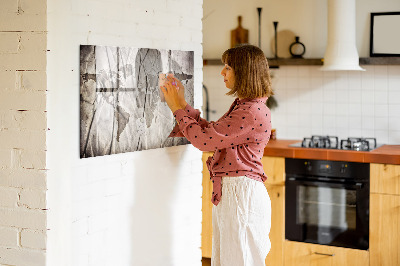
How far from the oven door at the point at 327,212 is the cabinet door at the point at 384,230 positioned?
0.17 feet

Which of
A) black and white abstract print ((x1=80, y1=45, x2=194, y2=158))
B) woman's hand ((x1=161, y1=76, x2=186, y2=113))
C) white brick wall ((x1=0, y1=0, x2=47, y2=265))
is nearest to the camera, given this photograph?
white brick wall ((x1=0, y1=0, x2=47, y2=265))

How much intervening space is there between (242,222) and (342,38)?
89.6 inches

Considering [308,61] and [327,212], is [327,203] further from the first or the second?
[308,61]

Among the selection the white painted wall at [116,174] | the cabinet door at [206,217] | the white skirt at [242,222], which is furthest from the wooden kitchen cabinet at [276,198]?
the white skirt at [242,222]

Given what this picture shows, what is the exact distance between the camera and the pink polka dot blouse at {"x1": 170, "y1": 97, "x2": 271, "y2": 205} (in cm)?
279

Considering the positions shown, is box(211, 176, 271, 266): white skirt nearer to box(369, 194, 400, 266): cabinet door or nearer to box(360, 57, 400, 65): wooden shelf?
box(369, 194, 400, 266): cabinet door

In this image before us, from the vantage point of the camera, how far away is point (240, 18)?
5.29m

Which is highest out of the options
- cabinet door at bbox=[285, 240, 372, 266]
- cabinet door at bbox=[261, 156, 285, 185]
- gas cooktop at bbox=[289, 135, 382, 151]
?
gas cooktop at bbox=[289, 135, 382, 151]

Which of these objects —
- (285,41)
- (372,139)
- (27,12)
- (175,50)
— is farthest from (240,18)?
(27,12)

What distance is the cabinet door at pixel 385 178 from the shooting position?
411 cm

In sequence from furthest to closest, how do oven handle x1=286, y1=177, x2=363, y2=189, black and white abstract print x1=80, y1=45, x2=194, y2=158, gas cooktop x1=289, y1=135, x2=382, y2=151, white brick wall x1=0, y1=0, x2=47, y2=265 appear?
gas cooktop x1=289, y1=135, x2=382, y2=151
oven handle x1=286, y1=177, x2=363, y2=189
black and white abstract print x1=80, y1=45, x2=194, y2=158
white brick wall x1=0, y1=0, x2=47, y2=265

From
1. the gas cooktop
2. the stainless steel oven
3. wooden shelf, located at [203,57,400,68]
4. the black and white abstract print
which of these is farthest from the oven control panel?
the black and white abstract print

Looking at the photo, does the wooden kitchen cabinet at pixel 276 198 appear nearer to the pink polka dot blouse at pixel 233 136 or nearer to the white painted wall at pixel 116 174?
the white painted wall at pixel 116 174

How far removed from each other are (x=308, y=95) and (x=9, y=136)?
10.2ft
